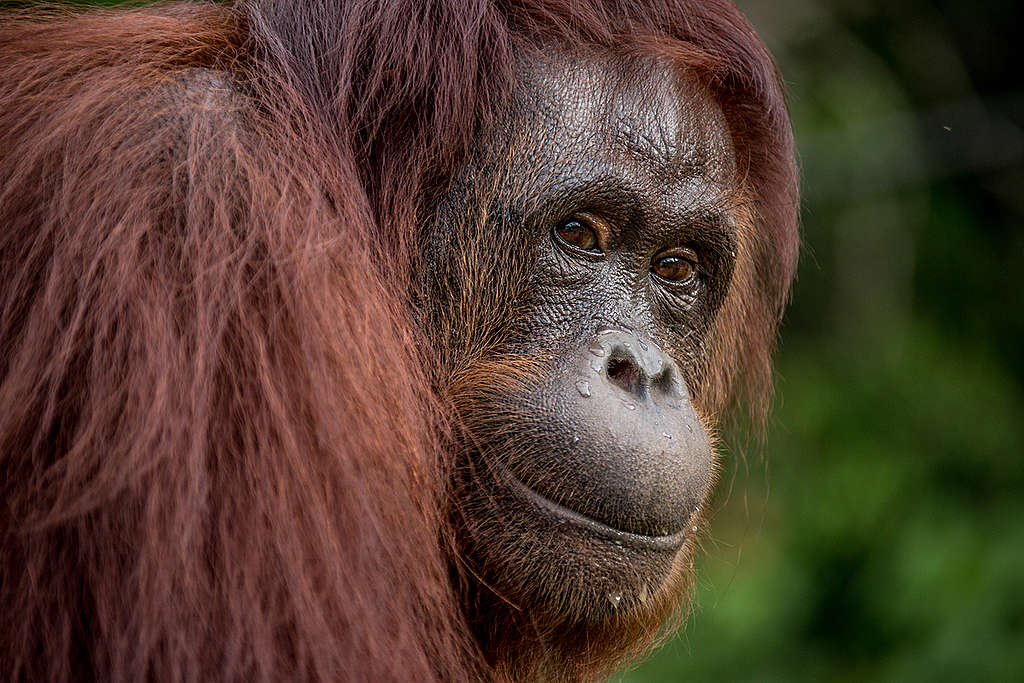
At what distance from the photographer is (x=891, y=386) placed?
3463 mm

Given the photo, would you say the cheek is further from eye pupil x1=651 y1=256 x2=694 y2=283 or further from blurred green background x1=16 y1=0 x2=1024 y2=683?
blurred green background x1=16 y1=0 x2=1024 y2=683

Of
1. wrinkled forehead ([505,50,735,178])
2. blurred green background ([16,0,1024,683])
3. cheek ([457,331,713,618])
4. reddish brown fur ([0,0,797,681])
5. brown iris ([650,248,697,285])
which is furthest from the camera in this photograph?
blurred green background ([16,0,1024,683])

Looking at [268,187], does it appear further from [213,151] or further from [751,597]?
[751,597]

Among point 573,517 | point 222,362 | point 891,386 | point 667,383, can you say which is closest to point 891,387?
point 891,386

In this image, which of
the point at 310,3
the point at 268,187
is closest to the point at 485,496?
the point at 268,187

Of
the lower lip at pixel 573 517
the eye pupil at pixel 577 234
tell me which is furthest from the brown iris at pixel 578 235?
the lower lip at pixel 573 517

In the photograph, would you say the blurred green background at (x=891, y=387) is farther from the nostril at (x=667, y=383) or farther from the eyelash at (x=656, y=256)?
the nostril at (x=667, y=383)

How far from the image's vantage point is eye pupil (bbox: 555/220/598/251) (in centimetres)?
156

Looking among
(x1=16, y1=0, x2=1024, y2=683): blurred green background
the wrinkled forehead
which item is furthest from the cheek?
(x1=16, y1=0, x2=1024, y2=683): blurred green background

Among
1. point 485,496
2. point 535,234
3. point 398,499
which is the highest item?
point 535,234

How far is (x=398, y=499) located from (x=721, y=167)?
818 mm

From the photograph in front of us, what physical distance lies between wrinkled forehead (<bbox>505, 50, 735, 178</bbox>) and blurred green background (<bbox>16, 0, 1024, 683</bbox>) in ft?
5.12

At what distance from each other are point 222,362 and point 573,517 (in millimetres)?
510

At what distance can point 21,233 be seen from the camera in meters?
1.24
